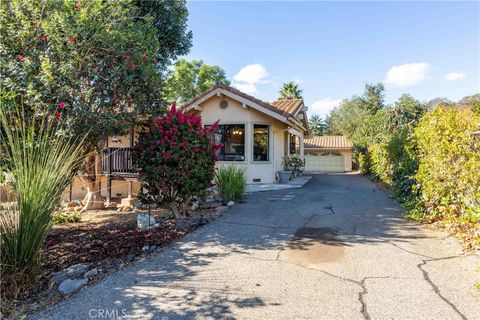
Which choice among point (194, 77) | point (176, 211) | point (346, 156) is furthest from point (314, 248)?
point (194, 77)

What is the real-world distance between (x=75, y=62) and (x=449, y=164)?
7.75 m

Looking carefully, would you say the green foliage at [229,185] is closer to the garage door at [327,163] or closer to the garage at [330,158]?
the garage at [330,158]

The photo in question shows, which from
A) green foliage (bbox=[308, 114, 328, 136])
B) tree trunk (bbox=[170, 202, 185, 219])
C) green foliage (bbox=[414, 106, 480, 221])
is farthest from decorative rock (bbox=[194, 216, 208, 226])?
green foliage (bbox=[308, 114, 328, 136])

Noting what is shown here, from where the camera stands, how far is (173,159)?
6.62 m

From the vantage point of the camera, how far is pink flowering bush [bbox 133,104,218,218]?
261 inches

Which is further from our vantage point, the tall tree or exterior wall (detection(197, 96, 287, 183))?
the tall tree

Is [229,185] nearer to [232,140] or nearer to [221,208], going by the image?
[221,208]

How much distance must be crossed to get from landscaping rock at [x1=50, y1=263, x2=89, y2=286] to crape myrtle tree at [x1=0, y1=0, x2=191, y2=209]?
2.62 m

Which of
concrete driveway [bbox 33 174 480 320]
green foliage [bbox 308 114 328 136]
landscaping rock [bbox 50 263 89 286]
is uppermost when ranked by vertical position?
green foliage [bbox 308 114 328 136]

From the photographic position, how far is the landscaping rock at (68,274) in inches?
156

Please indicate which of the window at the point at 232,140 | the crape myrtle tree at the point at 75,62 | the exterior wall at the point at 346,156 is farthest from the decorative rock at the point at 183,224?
the exterior wall at the point at 346,156

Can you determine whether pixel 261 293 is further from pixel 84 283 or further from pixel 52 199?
pixel 52 199

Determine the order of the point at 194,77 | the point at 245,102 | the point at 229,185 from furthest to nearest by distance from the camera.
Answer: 1. the point at 194,77
2. the point at 245,102
3. the point at 229,185

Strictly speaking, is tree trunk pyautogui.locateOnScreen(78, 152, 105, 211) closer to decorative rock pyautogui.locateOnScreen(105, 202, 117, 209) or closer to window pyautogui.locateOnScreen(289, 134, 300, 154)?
decorative rock pyautogui.locateOnScreen(105, 202, 117, 209)
